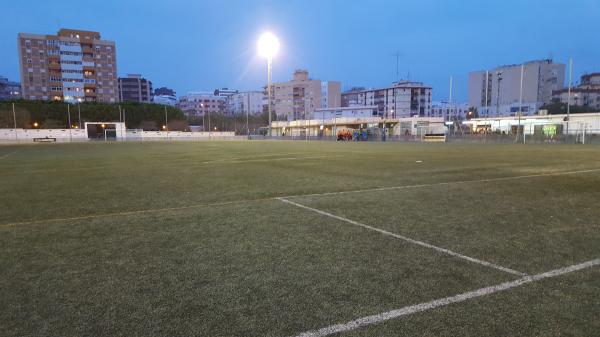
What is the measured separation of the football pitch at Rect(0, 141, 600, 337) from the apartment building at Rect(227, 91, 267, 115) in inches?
5928

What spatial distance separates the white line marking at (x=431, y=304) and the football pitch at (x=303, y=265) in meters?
0.02

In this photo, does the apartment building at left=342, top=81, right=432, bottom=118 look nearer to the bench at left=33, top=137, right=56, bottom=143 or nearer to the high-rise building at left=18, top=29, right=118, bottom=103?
the high-rise building at left=18, top=29, right=118, bottom=103

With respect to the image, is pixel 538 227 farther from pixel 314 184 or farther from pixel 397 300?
pixel 314 184

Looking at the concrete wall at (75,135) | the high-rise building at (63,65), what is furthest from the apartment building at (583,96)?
the high-rise building at (63,65)

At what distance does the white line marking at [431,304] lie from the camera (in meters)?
2.73

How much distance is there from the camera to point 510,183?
376 inches

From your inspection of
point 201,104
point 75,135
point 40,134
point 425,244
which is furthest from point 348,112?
point 425,244

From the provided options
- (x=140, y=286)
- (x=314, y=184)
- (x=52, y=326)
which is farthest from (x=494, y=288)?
(x=314, y=184)

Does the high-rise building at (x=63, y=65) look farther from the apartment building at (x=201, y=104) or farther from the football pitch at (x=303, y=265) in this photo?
the football pitch at (x=303, y=265)

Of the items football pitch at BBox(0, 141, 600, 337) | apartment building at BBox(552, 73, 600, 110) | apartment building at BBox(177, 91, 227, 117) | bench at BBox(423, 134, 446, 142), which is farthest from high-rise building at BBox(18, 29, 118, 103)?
apartment building at BBox(552, 73, 600, 110)

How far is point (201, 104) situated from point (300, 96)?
178 feet

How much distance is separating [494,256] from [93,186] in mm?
9190

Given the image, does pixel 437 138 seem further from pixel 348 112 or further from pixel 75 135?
pixel 348 112

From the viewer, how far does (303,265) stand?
3961 mm
